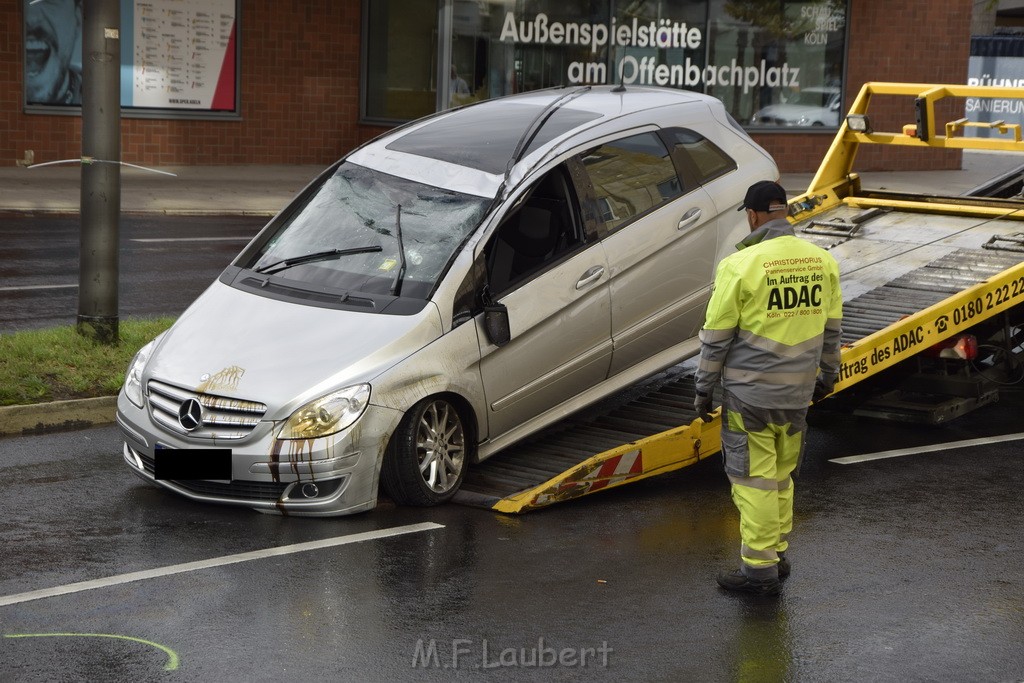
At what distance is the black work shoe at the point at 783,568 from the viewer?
20.3 ft

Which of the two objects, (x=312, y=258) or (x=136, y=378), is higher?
(x=312, y=258)

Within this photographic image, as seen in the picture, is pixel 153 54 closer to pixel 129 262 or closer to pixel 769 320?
pixel 129 262

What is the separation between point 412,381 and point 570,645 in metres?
1.84

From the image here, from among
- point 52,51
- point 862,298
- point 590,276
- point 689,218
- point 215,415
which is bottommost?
point 215,415

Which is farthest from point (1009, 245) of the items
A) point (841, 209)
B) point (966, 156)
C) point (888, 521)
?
point (966, 156)

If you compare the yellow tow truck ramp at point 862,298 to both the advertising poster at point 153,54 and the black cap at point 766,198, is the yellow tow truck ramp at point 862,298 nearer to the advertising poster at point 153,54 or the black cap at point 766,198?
the black cap at point 766,198

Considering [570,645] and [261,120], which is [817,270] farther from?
[261,120]

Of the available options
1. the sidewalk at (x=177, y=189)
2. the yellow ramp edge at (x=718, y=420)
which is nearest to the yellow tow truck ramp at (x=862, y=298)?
the yellow ramp edge at (x=718, y=420)

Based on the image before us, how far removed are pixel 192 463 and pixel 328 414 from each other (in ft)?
2.37

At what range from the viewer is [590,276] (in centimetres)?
776

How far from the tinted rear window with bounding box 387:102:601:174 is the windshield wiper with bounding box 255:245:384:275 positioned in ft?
2.62

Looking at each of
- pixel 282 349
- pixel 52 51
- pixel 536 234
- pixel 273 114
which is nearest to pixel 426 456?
pixel 282 349

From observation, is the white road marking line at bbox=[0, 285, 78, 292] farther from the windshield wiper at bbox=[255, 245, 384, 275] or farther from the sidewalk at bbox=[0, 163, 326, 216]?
the windshield wiper at bbox=[255, 245, 384, 275]

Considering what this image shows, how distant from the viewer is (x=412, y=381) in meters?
6.78
